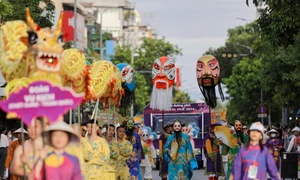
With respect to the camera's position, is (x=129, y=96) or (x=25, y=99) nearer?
(x=25, y=99)

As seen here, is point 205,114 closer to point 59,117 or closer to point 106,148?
point 106,148

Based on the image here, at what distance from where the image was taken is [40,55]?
1240cm

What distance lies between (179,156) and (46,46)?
12.3 m

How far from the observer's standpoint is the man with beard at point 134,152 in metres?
24.4

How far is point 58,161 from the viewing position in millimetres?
11781

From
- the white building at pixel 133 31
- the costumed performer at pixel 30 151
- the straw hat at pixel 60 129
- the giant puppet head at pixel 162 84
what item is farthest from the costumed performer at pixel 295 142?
the white building at pixel 133 31

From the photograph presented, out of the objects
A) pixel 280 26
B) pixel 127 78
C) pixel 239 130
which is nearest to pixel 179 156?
pixel 239 130

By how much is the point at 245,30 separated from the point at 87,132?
92.4 metres

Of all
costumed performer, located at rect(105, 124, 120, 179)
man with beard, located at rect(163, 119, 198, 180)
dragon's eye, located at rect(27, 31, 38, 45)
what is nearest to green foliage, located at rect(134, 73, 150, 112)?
man with beard, located at rect(163, 119, 198, 180)

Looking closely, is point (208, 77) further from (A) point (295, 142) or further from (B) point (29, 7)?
(B) point (29, 7)

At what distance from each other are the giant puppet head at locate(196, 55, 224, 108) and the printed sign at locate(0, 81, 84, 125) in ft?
45.7

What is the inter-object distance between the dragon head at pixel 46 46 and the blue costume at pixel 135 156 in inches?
459

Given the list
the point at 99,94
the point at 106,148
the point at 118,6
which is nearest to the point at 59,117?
the point at 106,148

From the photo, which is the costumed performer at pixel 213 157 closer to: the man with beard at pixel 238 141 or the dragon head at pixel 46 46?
the man with beard at pixel 238 141
